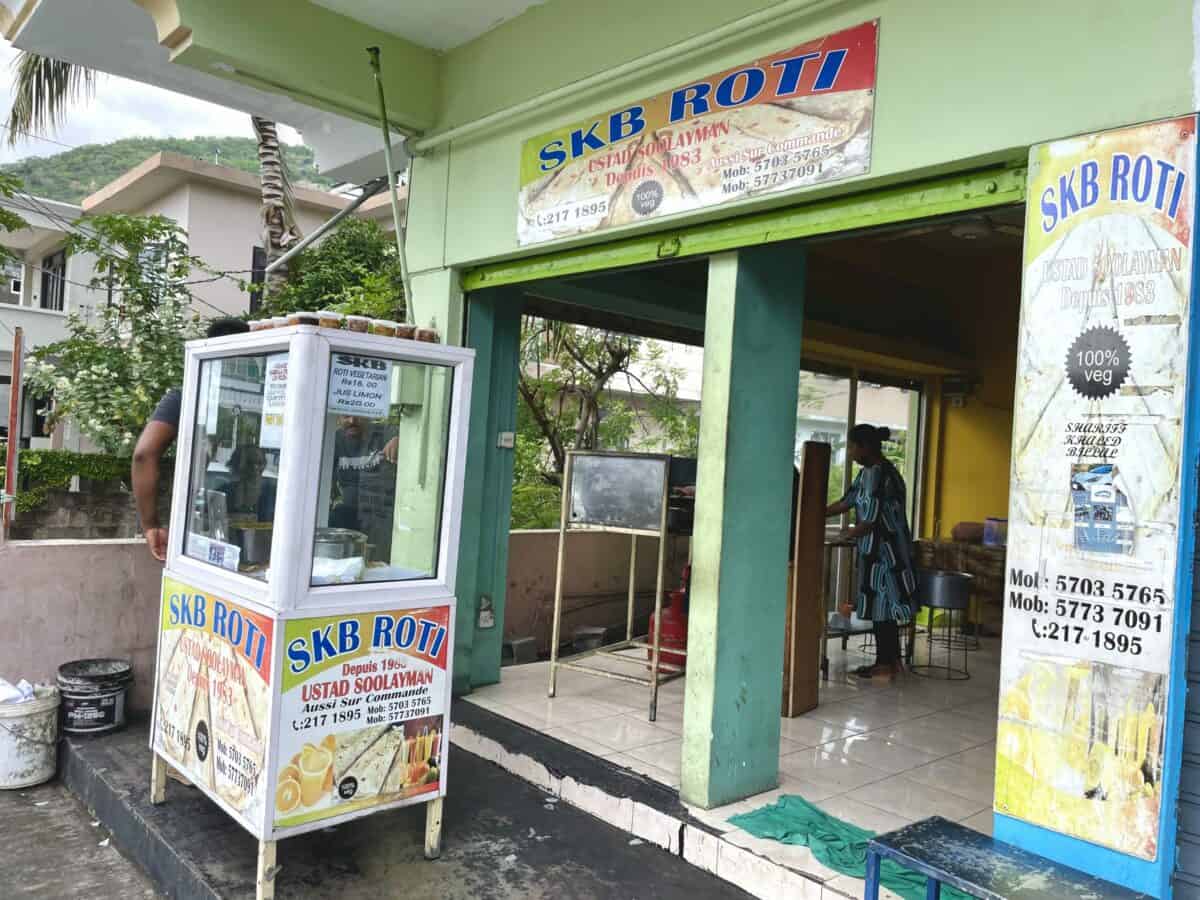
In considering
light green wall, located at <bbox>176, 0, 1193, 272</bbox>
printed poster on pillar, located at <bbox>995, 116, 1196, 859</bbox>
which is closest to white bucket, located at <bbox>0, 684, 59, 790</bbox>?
light green wall, located at <bbox>176, 0, 1193, 272</bbox>

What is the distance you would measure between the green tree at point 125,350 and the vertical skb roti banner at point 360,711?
6.01 m

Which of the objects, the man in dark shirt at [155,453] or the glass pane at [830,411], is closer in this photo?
the man in dark shirt at [155,453]

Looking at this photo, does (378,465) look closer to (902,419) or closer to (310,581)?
(310,581)

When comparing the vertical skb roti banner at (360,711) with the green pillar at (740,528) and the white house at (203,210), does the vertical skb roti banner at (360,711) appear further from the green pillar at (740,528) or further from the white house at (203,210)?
the white house at (203,210)

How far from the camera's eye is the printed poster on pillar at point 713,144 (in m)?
3.24

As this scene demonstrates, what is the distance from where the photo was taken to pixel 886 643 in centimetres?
623

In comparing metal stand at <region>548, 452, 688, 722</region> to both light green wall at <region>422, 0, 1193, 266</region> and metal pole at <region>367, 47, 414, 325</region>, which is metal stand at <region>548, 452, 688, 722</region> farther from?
light green wall at <region>422, 0, 1193, 266</region>

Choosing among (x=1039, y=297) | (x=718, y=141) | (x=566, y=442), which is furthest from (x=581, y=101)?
(x=566, y=442)

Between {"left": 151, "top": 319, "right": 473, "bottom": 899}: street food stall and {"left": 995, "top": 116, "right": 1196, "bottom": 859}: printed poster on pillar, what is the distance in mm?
2030

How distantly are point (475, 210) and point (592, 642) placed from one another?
11.5ft

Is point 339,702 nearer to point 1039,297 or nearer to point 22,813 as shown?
point 22,813

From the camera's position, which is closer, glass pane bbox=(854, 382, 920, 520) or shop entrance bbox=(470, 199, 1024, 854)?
shop entrance bbox=(470, 199, 1024, 854)

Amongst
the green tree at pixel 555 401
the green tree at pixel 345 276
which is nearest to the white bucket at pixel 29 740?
the green tree at pixel 345 276

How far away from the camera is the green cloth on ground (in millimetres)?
3088
